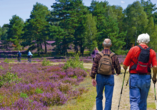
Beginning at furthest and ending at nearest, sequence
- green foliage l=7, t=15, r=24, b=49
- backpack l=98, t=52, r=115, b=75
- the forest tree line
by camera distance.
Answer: green foliage l=7, t=15, r=24, b=49 → the forest tree line → backpack l=98, t=52, r=115, b=75

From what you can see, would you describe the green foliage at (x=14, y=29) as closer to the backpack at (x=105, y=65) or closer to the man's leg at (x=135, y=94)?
the backpack at (x=105, y=65)

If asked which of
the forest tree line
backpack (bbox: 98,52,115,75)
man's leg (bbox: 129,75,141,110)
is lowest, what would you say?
man's leg (bbox: 129,75,141,110)

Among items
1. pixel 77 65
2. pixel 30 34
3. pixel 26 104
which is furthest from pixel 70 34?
pixel 26 104

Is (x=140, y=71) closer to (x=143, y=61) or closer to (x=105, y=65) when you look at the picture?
(x=143, y=61)

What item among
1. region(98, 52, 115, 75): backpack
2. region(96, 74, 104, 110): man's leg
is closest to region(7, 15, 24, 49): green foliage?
region(96, 74, 104, 110): man's leg

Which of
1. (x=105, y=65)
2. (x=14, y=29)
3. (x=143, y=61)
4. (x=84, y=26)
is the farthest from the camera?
(x=14, y=29)

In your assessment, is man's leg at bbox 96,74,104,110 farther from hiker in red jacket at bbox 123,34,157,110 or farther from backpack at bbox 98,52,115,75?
hiker in red jacket at bbox 123,34,157,110

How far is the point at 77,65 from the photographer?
654 inches

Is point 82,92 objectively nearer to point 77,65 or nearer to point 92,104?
point 92,104

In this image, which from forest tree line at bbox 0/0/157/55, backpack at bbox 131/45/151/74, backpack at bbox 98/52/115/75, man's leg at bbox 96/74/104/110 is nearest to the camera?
backpack at bbox 131/45/151/74

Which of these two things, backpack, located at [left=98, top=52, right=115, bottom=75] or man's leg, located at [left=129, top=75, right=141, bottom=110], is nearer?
man's leg, located at [left=129, top=75, right=141, bottom=110]

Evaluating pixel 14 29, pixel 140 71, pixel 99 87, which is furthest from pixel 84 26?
pixel 140 71

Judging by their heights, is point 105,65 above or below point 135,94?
above

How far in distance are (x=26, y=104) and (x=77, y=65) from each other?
1056 cm
